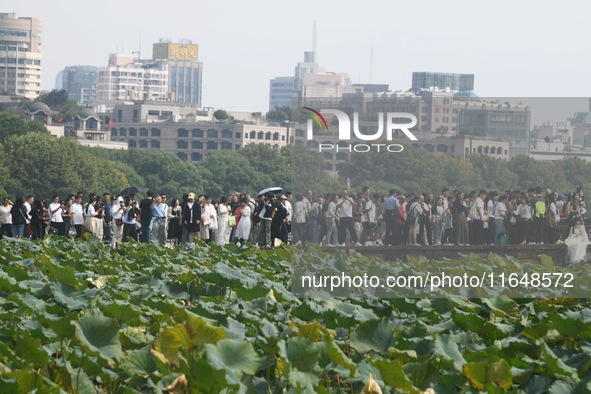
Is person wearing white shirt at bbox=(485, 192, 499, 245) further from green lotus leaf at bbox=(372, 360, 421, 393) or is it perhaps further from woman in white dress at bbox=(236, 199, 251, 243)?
woman in white dress at bbox=(236, 199, 251, 243)

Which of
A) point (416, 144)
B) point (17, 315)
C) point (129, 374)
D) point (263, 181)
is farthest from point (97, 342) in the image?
point (263, 181)

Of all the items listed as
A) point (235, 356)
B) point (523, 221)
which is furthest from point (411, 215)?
point (235, 356)

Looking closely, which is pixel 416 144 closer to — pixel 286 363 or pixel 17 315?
pixel 17 315

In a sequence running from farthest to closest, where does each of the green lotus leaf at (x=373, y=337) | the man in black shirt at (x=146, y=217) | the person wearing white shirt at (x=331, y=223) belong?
the man in black shirt at (x=146, y=217), the person wearing white shirt at (x=331, y=223), the green lotus leaf at (x=373, y=337)

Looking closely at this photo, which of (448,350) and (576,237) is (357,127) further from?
(448,350)

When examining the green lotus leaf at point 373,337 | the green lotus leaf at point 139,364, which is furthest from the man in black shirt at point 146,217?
the green lotus leaf at point 139,364

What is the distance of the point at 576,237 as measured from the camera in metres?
12.8

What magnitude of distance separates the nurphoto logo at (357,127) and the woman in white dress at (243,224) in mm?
17735

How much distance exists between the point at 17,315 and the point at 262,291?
192cm

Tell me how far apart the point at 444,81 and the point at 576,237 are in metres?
2.08

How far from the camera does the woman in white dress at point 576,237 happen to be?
1267 centimetres

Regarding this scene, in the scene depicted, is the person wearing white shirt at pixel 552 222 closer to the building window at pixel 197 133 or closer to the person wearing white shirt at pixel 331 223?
the person wearing white shirt at pixel 331 223

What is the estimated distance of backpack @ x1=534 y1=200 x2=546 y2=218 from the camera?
12.3 m

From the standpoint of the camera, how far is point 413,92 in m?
11.6
